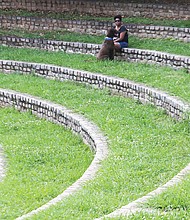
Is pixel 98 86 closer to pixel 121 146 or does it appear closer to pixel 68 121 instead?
pixel 68 121

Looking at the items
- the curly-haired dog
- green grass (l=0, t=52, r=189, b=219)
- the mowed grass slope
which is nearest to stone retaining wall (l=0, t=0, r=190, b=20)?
the mowed grass slope

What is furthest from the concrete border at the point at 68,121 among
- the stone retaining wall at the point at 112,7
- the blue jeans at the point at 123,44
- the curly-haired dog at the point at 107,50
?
the stone retaining wall at the point at 112,7

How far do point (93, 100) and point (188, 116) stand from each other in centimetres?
309

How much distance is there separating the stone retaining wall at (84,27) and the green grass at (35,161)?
5344 millimetres

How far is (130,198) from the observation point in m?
8.35

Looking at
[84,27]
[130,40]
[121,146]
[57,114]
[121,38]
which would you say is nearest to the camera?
[121,146]

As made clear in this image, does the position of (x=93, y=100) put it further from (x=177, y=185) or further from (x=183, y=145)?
(x=177, y=185)

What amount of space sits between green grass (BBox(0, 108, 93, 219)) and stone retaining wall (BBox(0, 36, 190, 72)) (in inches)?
136

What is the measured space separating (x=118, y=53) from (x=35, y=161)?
6520 millimetres

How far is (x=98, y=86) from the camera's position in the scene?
15719 mm

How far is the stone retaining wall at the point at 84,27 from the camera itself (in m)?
18.6

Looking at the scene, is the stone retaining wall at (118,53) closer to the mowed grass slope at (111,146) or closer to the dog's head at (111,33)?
the mowed grass slope at (111,146)

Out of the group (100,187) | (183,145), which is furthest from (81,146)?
(100,187)

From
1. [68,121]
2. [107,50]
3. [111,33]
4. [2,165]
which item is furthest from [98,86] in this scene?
[2,165]
